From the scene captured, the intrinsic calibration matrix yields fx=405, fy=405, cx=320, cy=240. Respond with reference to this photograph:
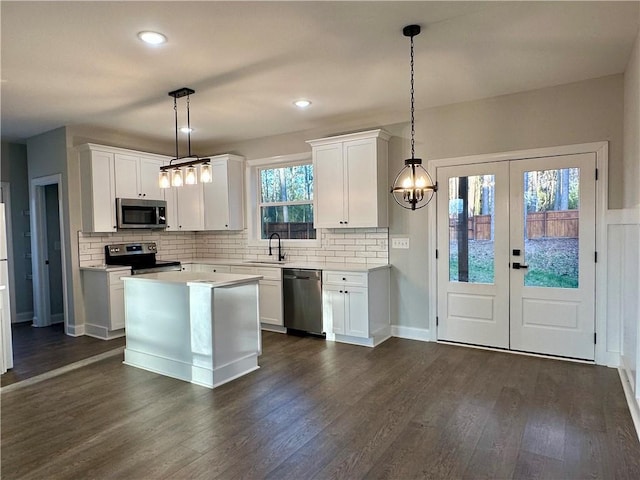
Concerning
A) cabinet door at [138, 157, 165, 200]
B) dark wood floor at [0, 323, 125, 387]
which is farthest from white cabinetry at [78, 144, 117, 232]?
dark wood floor at [0, 323, 125, 387]

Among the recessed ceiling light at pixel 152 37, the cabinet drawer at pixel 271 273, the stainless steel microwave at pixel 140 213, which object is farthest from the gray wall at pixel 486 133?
the recessed ceiling light at pixel 152 37

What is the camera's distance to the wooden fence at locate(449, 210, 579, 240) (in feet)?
12.4

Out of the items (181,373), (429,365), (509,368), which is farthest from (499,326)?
(181,373)

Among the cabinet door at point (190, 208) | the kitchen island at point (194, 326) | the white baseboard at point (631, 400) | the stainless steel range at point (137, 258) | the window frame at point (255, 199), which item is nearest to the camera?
the white baseboard at point (631, 400)

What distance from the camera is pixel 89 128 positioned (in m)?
5.15

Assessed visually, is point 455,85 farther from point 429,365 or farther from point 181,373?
point 181,373

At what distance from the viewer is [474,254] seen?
14.0ft

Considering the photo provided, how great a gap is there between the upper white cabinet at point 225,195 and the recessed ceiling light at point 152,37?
293cm

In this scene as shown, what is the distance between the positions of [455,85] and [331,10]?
1.79 m

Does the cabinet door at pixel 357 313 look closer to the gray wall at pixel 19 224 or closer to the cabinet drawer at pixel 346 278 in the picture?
the cabinet drawer at pixel 346 278

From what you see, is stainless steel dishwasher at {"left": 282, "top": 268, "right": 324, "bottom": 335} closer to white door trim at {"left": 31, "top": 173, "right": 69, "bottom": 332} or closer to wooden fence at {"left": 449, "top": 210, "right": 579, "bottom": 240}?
wooden fence at {"left": 449, "top": 210, "right": 579, "bottom": 240}

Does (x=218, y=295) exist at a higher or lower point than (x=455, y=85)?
lower

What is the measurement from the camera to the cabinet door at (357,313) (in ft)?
14.3

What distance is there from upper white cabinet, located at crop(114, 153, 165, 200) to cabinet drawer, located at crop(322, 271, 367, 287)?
111 inches
